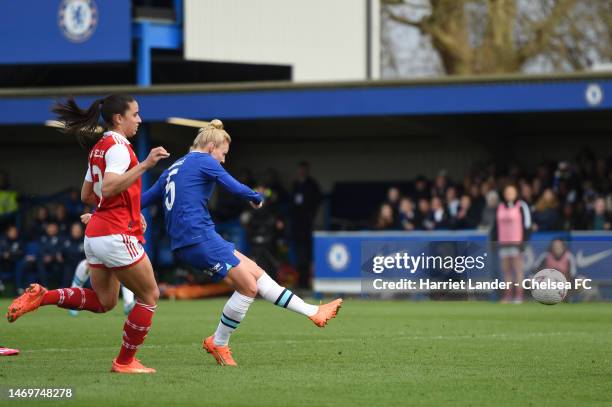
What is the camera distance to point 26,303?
887 cm

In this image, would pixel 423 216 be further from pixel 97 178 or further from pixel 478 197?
pixel 97 178

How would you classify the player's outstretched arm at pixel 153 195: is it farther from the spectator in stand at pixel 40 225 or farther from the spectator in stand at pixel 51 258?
the spectator in stand at pixel 40 225

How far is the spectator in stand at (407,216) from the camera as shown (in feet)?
71.1

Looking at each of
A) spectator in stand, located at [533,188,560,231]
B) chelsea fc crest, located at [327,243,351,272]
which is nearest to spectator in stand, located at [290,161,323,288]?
chelsea fc crest, located at [327,243,351,272]

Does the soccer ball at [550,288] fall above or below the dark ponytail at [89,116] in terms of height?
below

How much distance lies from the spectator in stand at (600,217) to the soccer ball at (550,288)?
480 inches

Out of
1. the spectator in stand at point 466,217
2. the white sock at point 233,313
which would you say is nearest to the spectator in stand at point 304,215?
the spectator in stand at point 466,217

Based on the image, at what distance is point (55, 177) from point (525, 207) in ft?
39.7

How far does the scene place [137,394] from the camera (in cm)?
770

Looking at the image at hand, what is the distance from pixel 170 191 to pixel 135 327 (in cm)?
115

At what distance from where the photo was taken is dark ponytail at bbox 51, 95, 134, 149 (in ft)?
29.4

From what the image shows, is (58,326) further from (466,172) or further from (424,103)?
(466,172)

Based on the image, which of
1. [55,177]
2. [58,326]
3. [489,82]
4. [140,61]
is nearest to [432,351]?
[58,326]

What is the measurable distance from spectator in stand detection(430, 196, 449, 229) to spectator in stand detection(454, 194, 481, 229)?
22 centimetres
